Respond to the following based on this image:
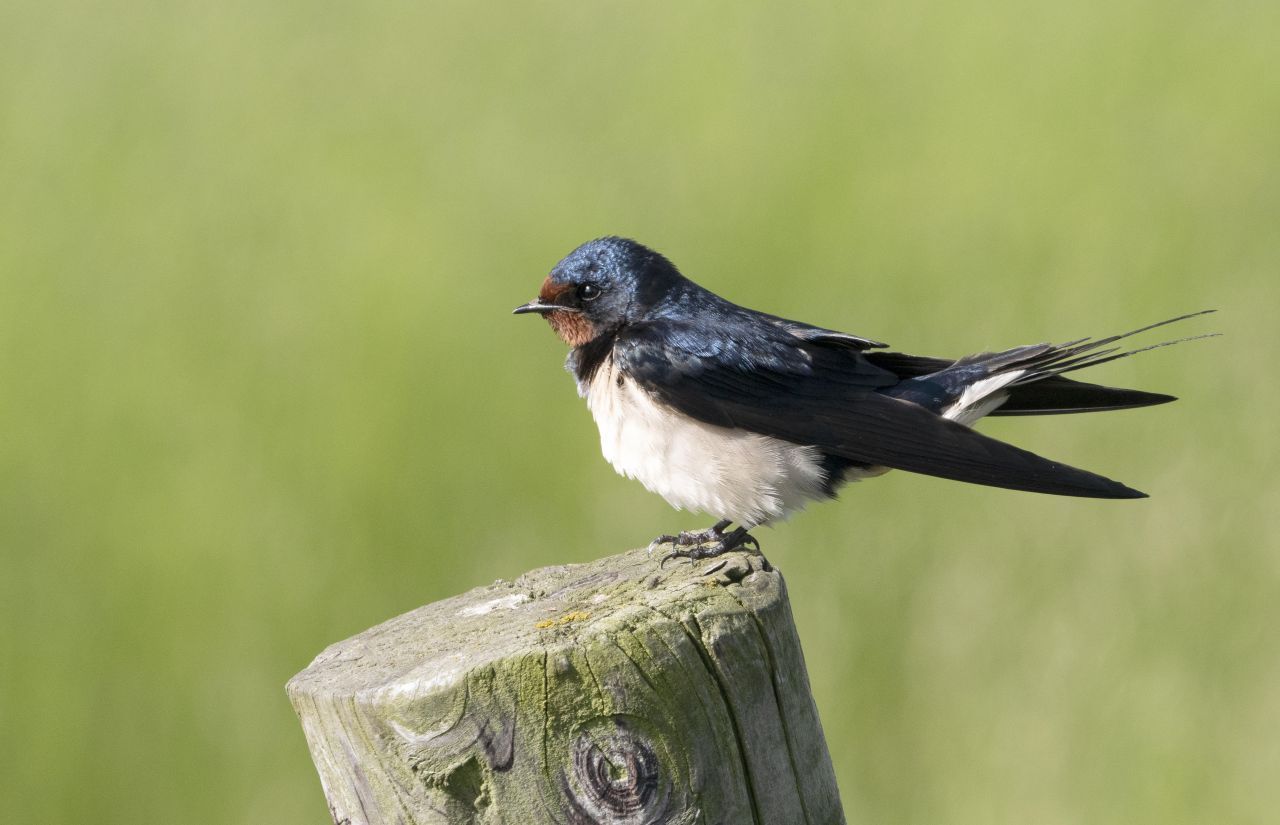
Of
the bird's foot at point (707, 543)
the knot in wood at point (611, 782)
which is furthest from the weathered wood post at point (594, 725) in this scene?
the bird's foot at point (707, 543)

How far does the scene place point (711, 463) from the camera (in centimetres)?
321

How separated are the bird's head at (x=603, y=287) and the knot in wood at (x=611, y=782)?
1640 mm

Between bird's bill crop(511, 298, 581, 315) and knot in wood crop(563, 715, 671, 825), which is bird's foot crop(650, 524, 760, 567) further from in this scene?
bird's bill crop(511, 298, 581, 315)

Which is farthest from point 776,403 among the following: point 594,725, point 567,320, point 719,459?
point 594,725

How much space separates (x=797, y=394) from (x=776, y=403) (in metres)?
0.06

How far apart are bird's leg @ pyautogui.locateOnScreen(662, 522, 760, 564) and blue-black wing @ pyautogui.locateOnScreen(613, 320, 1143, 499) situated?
0.83ft

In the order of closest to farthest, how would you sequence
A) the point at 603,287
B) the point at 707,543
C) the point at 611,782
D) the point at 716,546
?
the point at 611,782 → the point at 716,546 → the point at 707,543 → the point at 603,287

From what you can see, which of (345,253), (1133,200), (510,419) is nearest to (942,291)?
(1133,200)

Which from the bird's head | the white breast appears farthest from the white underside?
the bird's head

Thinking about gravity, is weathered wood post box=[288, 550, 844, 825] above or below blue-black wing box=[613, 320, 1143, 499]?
below

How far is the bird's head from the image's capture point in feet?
11.7

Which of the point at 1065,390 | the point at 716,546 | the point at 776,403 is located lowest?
the point at 716,546

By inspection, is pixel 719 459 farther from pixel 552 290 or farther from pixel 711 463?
pixel 552 290

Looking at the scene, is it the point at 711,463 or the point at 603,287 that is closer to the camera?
the point at 711,463
